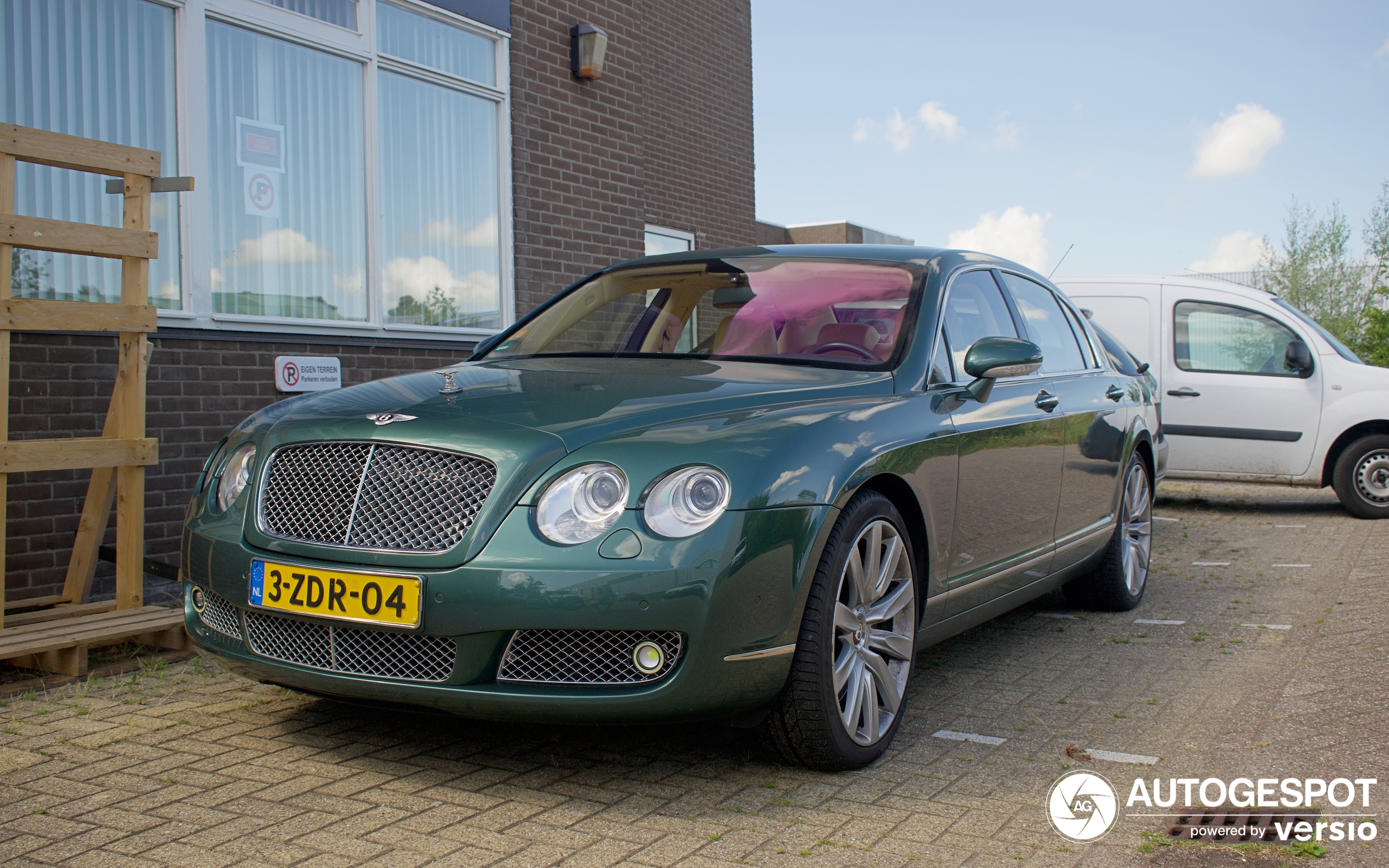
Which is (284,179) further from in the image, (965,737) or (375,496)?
(965,737)

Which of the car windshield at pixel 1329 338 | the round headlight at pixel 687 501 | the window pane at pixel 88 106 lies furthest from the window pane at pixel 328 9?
the car windshield at pixel 1329 338

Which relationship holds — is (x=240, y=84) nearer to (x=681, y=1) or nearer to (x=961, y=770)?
(x=961, y=770)

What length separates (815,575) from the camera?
3217 millimetres

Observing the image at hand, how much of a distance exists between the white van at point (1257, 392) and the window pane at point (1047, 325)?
5132 mm

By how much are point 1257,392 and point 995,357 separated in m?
7.15

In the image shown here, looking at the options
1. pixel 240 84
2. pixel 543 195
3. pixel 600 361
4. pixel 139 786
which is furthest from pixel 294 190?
pixel 139 786

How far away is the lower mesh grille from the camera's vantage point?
303cm

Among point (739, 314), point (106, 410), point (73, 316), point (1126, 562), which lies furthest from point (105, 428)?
point (1126, 562)

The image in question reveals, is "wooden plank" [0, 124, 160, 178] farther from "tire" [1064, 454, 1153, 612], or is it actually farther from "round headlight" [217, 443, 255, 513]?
"tire" [1064, 454, 1153, 612]

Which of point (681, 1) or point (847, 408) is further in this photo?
point (681, 1)

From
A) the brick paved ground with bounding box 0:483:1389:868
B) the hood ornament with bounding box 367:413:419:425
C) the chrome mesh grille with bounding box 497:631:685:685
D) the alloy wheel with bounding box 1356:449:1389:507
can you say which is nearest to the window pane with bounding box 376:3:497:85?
the brick paved ground with bounding box 0:483:1389:868

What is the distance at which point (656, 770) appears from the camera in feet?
11.2

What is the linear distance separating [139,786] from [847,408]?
7.41 ft

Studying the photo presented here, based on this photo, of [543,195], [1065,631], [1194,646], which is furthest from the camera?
[543,195]
